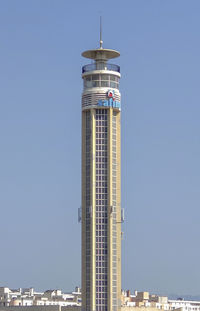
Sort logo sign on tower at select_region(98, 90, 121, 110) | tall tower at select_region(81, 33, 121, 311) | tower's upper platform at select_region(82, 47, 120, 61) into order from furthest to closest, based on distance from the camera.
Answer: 1. tower's upper platform at select_region(82, 47, 120, 61)
2. logo sign on tower at select_region(98, 90, 121, 110)
3. tall tower at select_region(81, 33, 121, 311)

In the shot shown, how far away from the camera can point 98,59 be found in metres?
134

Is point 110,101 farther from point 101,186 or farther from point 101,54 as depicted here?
point 101,186

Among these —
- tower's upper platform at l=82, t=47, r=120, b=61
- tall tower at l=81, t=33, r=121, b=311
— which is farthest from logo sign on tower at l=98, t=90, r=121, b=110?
tower's upper platform at l=82, t=47, r=120, b=61

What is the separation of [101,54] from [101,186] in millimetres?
16330

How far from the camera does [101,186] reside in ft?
431

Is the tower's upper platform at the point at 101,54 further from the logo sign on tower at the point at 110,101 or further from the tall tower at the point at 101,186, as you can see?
the logo sign on tower at the point at 110,101

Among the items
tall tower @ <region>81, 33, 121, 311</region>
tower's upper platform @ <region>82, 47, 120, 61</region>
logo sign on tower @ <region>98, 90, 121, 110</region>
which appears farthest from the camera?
tower's upper platform @ <region>82, 47, 120, 61</region>

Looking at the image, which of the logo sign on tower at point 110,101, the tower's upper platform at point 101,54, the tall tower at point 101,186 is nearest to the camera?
the tall tower at point 101,186

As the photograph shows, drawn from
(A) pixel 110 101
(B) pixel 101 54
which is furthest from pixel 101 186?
(B) pixel 101 54

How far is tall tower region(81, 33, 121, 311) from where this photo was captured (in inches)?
5113

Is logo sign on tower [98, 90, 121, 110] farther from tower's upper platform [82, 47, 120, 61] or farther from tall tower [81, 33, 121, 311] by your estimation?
tower's upper platform [82, 47, 120, 61]

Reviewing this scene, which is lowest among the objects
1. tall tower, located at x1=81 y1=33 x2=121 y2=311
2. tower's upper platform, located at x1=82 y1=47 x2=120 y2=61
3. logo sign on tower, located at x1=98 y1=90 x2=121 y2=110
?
tall tower, located at x1=81 y1=33 x2=121 y2=311

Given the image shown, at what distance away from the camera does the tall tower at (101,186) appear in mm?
129875

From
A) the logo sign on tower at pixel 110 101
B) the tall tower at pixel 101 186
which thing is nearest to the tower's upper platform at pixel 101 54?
the tall tower at pixel 101 186
